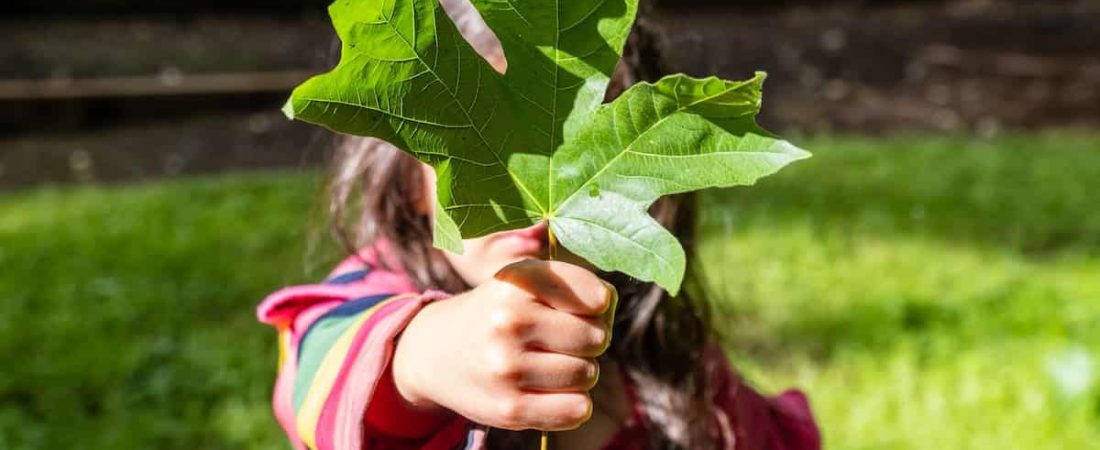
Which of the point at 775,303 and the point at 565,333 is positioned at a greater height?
the point at 565,333

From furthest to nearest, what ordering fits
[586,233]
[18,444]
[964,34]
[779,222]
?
1. [964,34]
2. [779,222]
3. [18,444]
4. [586,233]

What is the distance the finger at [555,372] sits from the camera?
573 millimetres

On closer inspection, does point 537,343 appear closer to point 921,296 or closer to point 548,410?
point 548,410

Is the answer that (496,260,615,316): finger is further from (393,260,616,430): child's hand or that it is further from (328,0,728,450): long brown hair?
(328,0,728,450): long brown hair

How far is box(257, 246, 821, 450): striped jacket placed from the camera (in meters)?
0.76

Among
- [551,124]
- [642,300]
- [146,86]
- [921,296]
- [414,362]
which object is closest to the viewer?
[551,124]

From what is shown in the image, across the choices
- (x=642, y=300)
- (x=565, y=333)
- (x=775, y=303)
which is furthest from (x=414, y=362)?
(x=775, y=303)

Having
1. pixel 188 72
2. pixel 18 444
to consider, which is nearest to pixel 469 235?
pixel 18 444

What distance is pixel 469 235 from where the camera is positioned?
0.55m

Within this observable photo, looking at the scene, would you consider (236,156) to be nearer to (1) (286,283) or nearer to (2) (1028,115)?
(1) (286,283)

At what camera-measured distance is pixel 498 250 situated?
92cm

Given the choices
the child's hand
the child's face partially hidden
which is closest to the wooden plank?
the child's face partially hidden

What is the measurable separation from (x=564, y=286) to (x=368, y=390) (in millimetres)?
225

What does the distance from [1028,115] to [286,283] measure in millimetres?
3858
